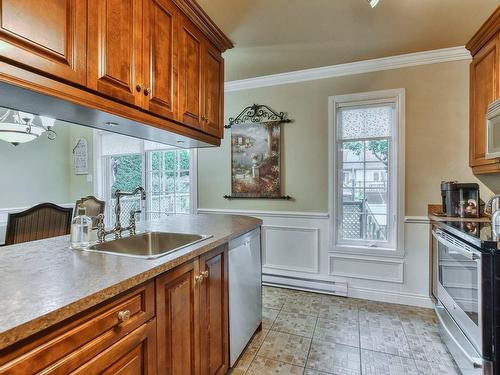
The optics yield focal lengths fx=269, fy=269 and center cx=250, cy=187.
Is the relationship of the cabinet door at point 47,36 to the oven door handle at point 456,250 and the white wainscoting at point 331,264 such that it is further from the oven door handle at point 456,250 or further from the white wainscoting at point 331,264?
the white wainscoting at point 331,264

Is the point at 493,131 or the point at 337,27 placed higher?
the point at 337,27

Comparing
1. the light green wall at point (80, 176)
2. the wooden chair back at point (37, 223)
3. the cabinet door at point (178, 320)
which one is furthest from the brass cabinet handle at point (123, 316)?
the light green wall at point (80, 176)

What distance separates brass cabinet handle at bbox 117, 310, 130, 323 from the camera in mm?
933

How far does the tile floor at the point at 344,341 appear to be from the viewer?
1830 mm

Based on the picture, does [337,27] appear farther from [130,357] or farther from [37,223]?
[37,223]

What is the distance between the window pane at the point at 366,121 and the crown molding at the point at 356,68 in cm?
41

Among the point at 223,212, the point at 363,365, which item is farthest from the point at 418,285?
the point at 223,212

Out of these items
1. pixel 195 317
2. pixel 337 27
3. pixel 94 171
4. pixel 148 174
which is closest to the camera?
pixel 195 317

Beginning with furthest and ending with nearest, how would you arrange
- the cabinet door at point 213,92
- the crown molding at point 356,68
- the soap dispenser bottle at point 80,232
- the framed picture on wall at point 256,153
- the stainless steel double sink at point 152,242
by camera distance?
the framed picture on wall at point 256,153 < the crown molding at point 356,68 < the cabinet door at point 213,92 < the stainless steel double sink at point 152,242 < the soap dispenser bottle at point 80,232

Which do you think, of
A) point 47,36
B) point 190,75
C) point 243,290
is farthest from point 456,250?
point 47,36

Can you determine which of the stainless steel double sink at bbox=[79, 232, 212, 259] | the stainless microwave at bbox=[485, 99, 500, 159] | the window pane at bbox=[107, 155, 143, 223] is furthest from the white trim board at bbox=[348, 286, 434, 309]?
the window pane at bbox=[107, 155, 143, 223]

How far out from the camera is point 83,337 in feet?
2.68

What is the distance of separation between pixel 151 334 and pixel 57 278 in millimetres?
409

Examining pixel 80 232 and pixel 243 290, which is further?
pixel 243 290
